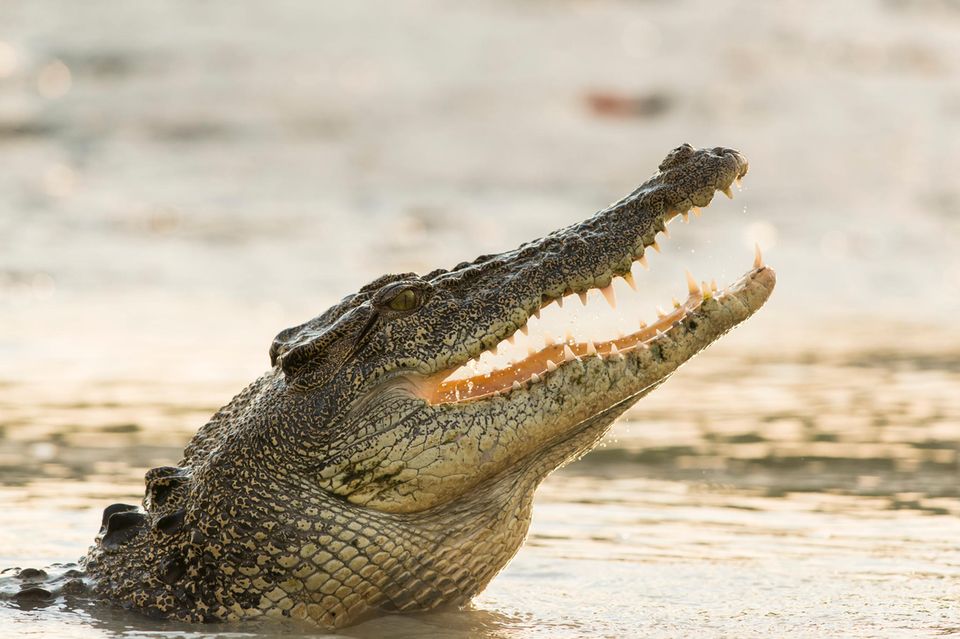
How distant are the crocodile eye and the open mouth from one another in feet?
0.73

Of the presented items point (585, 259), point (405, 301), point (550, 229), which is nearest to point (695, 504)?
point (585, 259)

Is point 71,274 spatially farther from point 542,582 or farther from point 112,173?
point 542,582

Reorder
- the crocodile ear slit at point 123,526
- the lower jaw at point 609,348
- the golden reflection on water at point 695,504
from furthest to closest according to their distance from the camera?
the golden reflection on water at point 695,504, the crocodile ear slit at point 123,526, the lower jaw at point 609,348

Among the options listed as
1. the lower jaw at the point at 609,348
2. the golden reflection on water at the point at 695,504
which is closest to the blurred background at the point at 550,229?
the golden reflection on water at the point at 695,504

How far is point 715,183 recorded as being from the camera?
4.56 m

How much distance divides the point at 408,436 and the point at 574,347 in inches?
23.3

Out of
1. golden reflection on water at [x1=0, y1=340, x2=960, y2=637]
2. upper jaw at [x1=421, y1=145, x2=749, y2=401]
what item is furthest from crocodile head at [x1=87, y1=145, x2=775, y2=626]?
golden reflection on water at [x1=0, y1=340, x2=960, y2=637]

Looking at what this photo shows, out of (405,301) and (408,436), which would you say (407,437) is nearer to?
(408,436)

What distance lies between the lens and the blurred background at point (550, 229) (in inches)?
227

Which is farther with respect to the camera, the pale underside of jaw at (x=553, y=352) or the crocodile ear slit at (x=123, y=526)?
the crocodile ear slit at (x=123, y=526)

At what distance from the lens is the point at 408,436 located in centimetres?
432

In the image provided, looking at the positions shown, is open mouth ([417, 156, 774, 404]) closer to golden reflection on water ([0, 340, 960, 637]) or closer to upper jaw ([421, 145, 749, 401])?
upper jaw ([421, 145, 749, 401])

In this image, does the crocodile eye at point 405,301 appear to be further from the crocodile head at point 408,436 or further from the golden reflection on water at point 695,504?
the golden reflection on water at point 695,504

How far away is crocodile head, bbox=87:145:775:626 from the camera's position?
431cm
